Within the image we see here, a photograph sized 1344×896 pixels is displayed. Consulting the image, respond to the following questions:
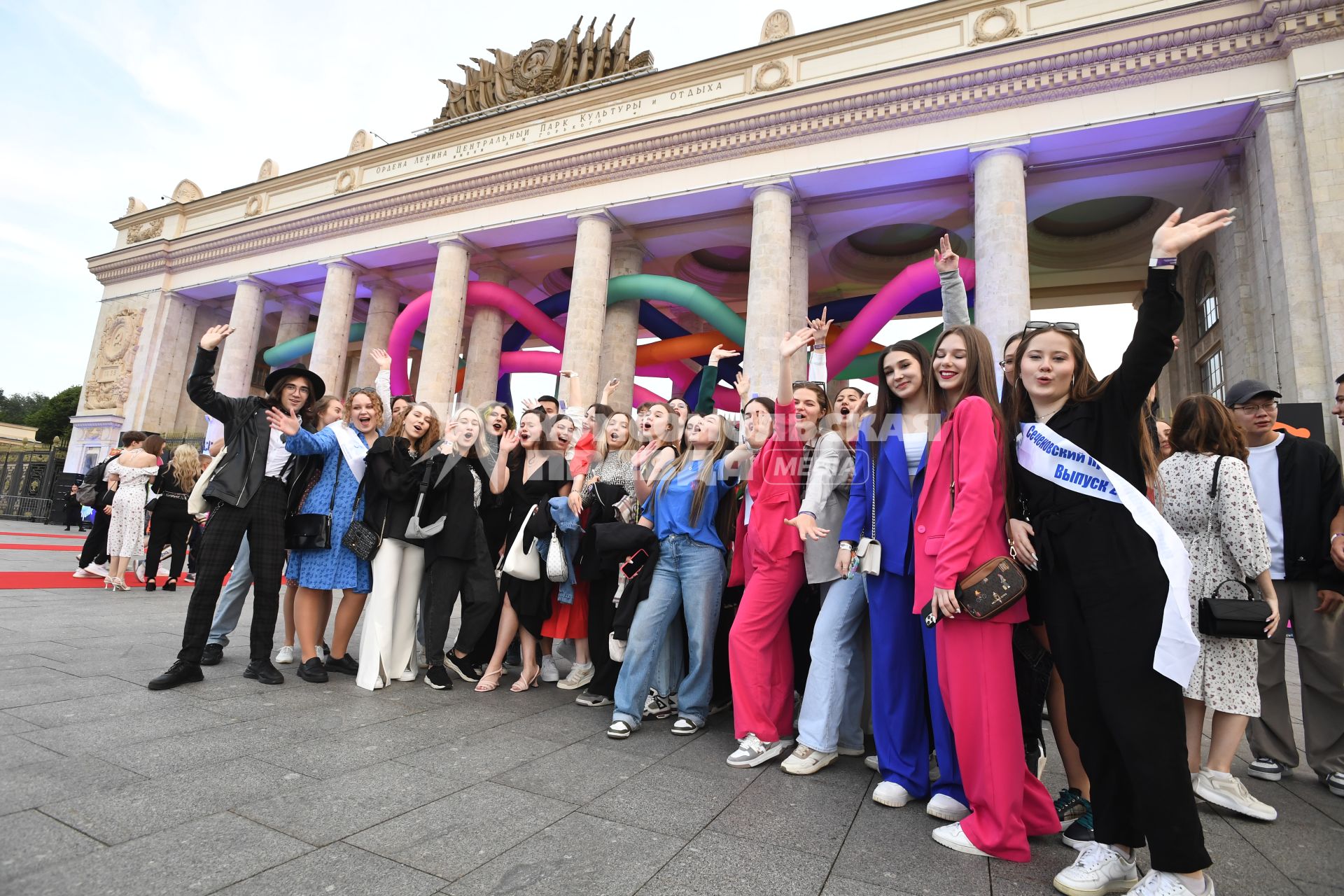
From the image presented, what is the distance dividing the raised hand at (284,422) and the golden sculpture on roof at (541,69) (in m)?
18.0

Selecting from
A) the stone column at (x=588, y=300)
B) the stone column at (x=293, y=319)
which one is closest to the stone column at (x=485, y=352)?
the stone column at (x=588, y=300)

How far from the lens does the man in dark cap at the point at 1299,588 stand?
3332 mm

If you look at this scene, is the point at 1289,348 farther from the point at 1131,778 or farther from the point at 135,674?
the point at 135,674

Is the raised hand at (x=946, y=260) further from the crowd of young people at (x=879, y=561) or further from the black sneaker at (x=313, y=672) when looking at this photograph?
the black sneaker at (x=313, y=672)

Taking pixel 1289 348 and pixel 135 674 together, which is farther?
pixel 1289 348

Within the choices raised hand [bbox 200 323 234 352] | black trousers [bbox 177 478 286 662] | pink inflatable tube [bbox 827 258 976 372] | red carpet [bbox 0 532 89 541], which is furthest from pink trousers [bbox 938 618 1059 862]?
red carpet [bbox 0 532 89 541]

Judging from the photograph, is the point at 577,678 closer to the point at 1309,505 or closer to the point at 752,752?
the point at 752,752

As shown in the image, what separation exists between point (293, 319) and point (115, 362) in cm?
647

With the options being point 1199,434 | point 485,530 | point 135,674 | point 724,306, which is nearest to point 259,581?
point 135,674

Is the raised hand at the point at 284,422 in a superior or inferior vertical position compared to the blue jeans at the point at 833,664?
superior

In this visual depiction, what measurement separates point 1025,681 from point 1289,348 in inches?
437

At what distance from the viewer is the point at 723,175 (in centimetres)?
1507

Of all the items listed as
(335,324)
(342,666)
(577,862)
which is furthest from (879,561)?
(335,324)

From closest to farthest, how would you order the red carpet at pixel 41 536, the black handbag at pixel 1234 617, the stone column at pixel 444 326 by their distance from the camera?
the black handbag at pixel 1234 617
the red carpet at pixel 41 536
the stone column at pixel 444 326
